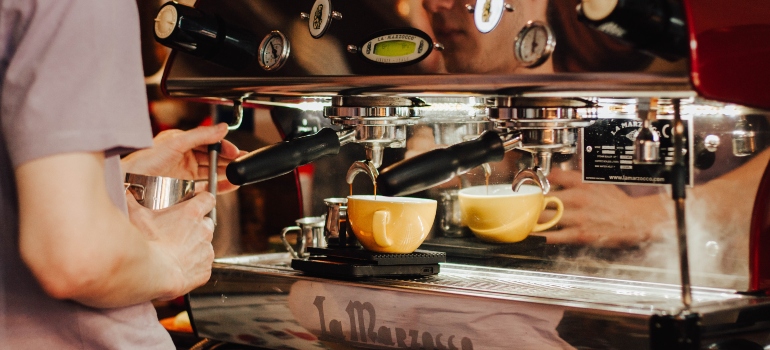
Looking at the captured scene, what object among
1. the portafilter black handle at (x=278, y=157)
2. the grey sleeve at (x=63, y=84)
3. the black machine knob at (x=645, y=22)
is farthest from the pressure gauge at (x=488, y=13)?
the grey sleeve at (x=63, y=84)

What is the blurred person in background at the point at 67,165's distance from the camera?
510 mm

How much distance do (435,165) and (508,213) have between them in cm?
23

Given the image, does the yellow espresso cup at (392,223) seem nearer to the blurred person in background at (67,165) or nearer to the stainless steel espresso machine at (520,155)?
the stainless steel espresso machine at (520,155)

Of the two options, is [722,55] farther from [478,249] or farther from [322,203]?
[322,203]

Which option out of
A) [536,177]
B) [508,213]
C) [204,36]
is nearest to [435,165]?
[536,177]

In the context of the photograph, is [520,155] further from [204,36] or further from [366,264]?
[204,36]

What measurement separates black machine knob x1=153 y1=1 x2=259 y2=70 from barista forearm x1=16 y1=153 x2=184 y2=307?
1.34ft

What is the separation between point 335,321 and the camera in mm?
883

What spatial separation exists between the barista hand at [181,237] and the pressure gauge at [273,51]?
0.76 feet

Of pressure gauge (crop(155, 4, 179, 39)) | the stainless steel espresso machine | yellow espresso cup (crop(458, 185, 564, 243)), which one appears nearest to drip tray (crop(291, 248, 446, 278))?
the stainless steel espresso machine

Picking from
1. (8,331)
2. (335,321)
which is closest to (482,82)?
(335,321)

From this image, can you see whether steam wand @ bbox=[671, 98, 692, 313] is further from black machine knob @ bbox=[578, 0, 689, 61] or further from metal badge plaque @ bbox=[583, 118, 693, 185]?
metal badge plaque @ bbox=[583, 118, 693, 185]

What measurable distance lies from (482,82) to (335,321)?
1.13ft

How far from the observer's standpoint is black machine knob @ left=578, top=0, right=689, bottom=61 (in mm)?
614
